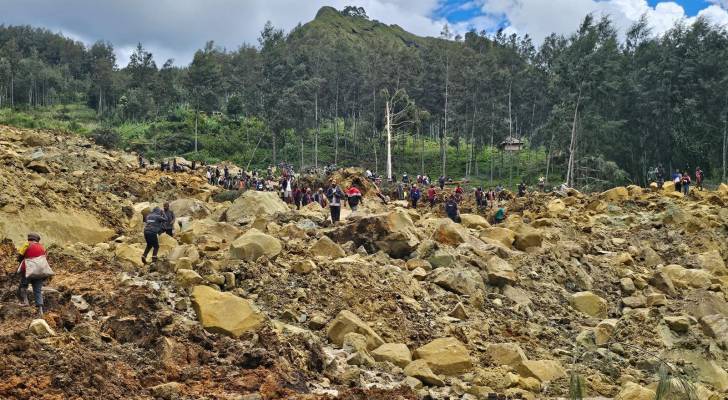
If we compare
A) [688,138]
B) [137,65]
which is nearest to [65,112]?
[137,65]

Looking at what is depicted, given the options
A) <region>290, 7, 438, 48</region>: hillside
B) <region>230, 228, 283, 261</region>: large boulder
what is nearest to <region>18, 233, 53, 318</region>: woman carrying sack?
<region>230, 228, 283, 261</region>: large boulder

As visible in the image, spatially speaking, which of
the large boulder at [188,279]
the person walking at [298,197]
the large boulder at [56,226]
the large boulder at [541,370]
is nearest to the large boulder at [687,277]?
the large boulder at [541,370]

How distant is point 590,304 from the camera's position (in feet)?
39.7

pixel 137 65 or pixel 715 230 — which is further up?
pixel 137 65

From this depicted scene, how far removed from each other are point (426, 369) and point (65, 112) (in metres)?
72.0

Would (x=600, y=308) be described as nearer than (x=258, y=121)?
Yes

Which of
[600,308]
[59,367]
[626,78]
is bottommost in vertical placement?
[600,308]

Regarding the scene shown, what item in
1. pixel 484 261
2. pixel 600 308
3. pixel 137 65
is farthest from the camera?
pixel 137 65

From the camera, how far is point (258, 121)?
66625 mm

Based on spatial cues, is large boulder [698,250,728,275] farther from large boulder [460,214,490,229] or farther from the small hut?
the small hut

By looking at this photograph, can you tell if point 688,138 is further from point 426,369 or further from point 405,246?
point 426,369

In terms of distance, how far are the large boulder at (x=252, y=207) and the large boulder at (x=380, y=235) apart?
153 inches

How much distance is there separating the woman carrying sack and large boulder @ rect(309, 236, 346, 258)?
5.08 meters

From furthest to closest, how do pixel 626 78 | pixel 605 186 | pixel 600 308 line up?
pixel 626 78 → pixel 605 186 → pixel 600 308
